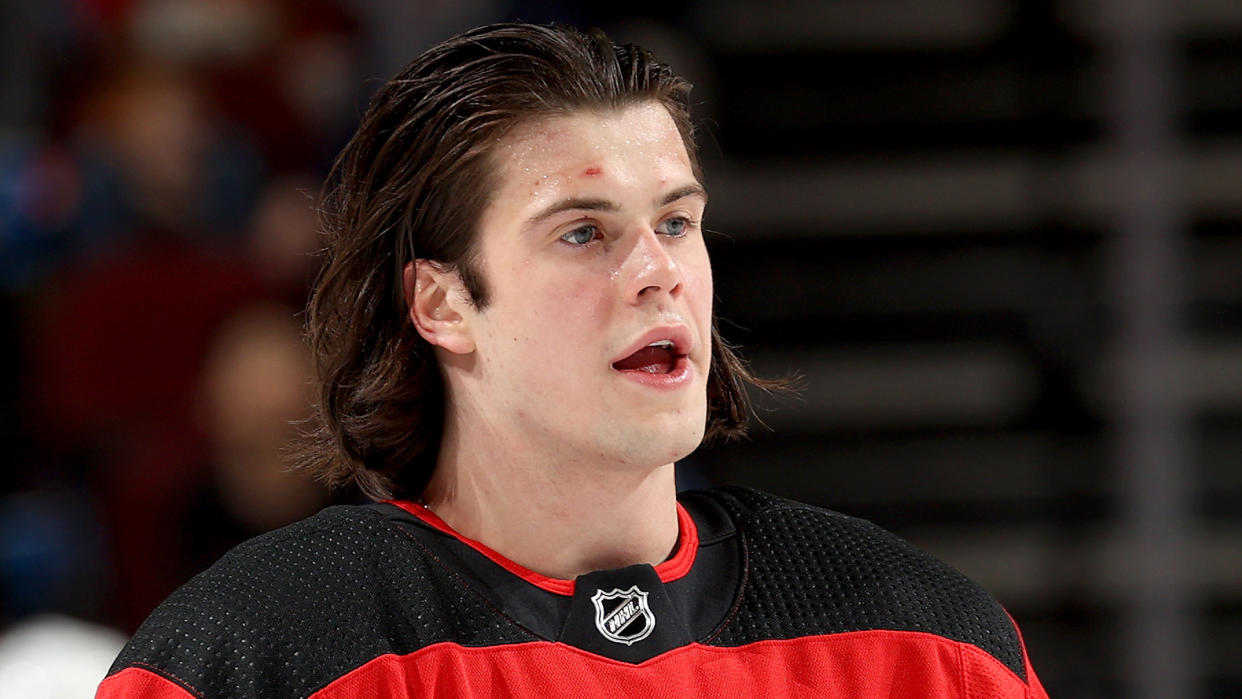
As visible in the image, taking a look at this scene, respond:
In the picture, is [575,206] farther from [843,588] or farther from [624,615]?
[843,588]

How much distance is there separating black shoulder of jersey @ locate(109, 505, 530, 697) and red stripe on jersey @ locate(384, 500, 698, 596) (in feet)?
0.20

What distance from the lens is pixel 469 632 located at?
7.11ft

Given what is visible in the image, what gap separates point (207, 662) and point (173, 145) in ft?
11.3

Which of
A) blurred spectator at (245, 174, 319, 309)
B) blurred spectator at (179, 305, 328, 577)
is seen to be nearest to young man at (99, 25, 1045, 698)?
blurred spectator at (179, 305, 328, 577)

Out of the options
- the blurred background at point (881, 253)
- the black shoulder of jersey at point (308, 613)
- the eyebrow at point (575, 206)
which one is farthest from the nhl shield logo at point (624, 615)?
the blurred background at point (881, 253)

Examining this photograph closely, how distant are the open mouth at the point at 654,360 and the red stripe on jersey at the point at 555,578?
11.1 inches

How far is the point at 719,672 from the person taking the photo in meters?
2.20

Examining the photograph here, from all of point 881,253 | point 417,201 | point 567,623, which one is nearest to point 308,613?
point 567,623

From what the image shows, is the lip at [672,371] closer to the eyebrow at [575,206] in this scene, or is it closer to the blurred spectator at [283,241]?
the eyebrow at [575,206]

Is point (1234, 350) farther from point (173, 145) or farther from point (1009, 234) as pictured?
point (173, 145)

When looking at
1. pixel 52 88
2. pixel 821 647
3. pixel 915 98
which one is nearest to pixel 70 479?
pixel 52 88

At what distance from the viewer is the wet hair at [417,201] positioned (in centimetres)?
228

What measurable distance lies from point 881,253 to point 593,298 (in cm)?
337

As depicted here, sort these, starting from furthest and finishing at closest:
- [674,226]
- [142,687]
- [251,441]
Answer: [251,441]
[674,226]
[142,687]
